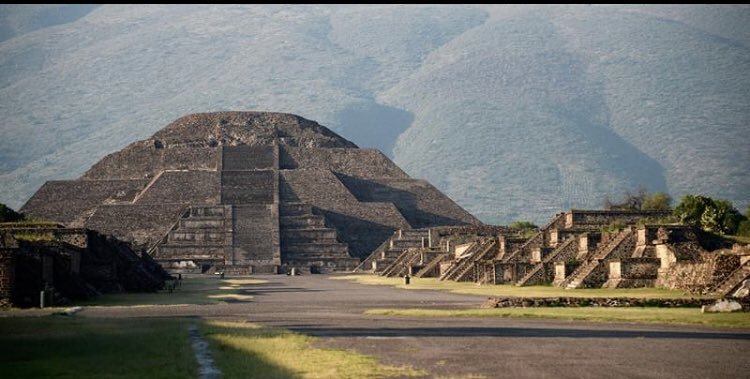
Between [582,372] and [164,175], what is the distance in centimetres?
9212

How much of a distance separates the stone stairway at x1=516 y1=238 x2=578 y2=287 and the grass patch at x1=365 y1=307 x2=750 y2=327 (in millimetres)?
16756

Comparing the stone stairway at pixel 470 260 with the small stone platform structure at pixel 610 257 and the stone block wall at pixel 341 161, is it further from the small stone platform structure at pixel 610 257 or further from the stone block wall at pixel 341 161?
the stone block wall at pixel 341 161

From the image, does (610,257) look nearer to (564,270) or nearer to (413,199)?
(564,270)

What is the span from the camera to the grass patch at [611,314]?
25.3 meters

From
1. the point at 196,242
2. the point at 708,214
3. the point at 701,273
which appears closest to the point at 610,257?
the point at 701,273

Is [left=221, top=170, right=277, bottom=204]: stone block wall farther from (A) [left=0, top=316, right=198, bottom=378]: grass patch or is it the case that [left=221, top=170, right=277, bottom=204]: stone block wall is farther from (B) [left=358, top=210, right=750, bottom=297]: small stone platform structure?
(A) [left=0, top=316, right=198, bottom=378]: grass patch

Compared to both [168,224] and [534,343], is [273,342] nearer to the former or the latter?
[534,343]

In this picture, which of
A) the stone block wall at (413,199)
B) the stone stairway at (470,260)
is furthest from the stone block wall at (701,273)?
the stone block wall at (413,199)

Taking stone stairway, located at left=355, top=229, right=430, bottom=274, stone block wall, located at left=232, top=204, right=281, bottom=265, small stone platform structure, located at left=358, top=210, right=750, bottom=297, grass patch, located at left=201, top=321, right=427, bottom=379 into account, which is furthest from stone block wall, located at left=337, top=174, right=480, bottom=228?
grass patch, located at left=201, top=321, right=427, bottom=379

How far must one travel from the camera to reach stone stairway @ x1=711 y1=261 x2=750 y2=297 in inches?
1219

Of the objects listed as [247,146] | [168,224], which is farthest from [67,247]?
[247,146]

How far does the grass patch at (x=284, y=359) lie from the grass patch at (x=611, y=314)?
289 inches

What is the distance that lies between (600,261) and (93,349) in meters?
25.9

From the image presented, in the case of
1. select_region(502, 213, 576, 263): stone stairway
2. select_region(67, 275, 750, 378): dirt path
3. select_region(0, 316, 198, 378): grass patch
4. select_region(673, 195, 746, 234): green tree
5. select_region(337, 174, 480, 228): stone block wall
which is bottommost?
select_region(67, 275, 750, 378): dirt path
